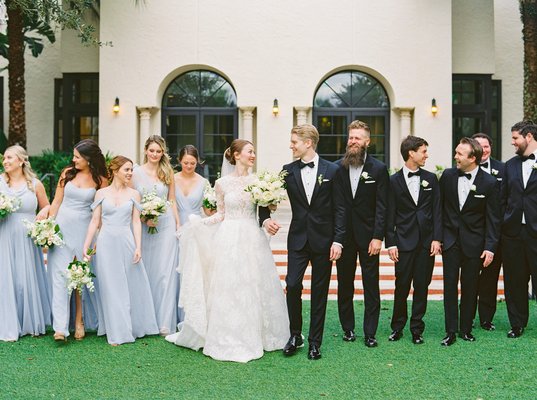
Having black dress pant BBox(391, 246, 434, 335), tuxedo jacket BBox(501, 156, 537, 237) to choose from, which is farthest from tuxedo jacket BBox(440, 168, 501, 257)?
tuxedo jacket BBox(501, 156, 537, 237)

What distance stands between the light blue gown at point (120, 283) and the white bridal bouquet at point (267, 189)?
167 cm

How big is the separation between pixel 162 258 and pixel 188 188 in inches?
39.8

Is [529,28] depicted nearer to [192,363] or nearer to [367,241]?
[367,241]

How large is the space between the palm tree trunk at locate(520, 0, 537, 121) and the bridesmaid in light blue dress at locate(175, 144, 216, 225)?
10.5m

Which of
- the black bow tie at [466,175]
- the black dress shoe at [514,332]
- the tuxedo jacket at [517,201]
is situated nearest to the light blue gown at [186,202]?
the black bow tie at [466,175]

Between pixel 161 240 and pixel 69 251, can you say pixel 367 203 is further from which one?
pixel 69 251

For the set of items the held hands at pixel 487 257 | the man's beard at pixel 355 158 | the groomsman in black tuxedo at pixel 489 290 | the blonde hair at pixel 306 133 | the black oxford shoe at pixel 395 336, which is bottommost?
the black oxford shoe at pixel 395 336

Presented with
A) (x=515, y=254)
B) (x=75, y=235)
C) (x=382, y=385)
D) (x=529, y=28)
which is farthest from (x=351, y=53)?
(x=382, y=385)

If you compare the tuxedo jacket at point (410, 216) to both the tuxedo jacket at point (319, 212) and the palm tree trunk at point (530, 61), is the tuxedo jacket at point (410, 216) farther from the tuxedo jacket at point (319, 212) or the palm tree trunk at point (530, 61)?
the palm tree trunk at point (530, 61)

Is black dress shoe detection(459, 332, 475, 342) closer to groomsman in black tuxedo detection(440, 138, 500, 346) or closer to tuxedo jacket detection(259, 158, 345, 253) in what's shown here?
groomsman in black tuxedo detection(440, 138, 500, 346)

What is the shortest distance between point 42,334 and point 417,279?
4.29 metres

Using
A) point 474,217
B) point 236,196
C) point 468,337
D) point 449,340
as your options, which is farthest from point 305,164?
point 468,337

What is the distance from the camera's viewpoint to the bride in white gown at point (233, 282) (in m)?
6.00

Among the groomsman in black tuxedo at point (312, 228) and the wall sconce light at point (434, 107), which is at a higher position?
the wall sconce light at point (434, 107)
